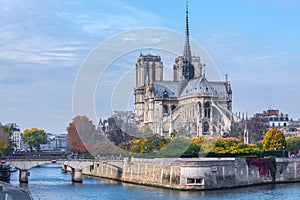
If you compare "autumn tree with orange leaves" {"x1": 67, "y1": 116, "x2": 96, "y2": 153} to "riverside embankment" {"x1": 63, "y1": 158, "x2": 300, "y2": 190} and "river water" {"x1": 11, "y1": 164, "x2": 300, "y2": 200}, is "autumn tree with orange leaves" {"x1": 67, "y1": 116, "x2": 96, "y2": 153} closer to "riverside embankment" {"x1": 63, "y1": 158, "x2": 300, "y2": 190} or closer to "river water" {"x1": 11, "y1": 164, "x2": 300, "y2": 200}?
"riverside embankment" {"x1": 63, "y1": 158, "x2": 300, "y2": 190}

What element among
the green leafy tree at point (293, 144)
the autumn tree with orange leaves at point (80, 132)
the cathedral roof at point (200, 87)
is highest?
the cathedral roof at point (200, 87)

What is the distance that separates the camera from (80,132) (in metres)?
110

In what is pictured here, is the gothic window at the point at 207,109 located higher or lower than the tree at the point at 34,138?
higher

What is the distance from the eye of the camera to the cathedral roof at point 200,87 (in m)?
123

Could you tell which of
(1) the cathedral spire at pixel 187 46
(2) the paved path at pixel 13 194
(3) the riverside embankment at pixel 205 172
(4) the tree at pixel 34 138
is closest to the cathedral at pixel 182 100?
(1) the cathedral spire at pixel 187 46

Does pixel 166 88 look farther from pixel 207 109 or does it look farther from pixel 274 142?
pixel 274 142

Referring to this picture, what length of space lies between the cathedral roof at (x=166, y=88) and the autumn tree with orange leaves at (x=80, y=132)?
21.8 meters

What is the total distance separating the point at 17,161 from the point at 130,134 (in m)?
37.1

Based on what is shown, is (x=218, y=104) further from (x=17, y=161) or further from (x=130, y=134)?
(x=17, y=161)

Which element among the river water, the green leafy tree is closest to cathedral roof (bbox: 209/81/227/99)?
the green leafy tree

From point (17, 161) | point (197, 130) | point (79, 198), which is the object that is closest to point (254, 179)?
point (79, 198)

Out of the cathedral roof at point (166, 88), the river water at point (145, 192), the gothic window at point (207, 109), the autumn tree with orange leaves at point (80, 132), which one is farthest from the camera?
the cathedral roof at point (166, 88)

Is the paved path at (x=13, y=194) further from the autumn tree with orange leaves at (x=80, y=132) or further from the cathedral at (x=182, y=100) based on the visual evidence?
the cathedral at (x=182, y=100)

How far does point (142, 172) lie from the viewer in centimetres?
6631
